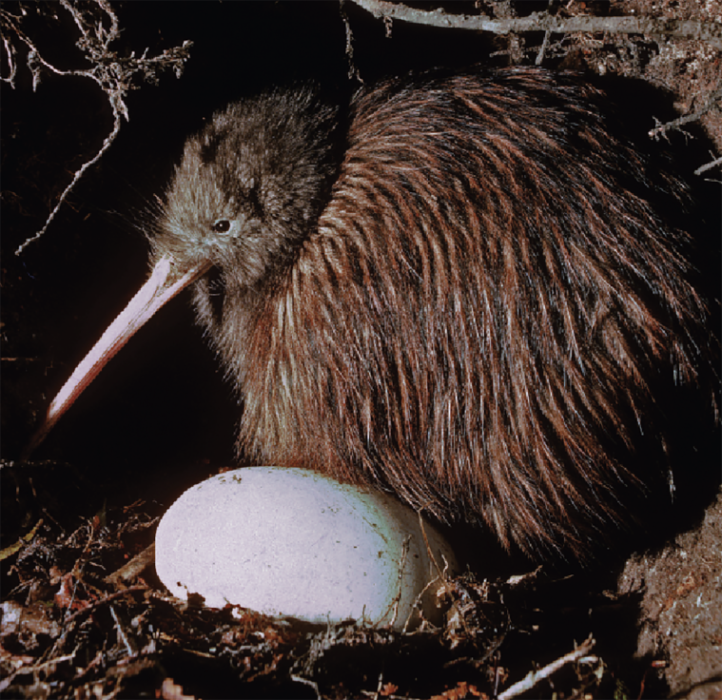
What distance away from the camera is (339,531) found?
1.42 metres

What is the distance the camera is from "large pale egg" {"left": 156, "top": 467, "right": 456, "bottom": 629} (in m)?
1.37

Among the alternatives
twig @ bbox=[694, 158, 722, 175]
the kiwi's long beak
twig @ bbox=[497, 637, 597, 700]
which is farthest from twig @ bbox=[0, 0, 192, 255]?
twig @ bbox=[497, 637, 597, 700]

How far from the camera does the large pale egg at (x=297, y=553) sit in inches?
54.0

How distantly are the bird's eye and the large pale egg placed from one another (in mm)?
722

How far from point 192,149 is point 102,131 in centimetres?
38

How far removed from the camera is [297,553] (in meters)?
1.37

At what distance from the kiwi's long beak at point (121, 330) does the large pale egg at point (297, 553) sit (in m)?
0.51

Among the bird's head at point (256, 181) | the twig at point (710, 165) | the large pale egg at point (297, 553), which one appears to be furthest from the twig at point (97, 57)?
the twig at point (710, 165)

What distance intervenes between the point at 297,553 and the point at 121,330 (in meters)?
0.87

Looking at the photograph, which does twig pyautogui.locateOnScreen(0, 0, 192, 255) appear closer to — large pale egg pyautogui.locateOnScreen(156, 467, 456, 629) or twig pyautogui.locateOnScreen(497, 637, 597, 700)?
large pale egg pyautogui.locateOnScreen(156, 467, 456, 629)

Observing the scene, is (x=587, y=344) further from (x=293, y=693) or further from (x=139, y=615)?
(x=139, y=615)

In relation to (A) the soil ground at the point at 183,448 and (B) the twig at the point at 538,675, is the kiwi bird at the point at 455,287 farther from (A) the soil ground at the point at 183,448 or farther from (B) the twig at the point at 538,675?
(B) the twig at the point at 538,675

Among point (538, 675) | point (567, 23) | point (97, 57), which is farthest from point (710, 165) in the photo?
point (97, 57)

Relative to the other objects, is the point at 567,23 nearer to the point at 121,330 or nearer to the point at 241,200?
the point at 241,200
